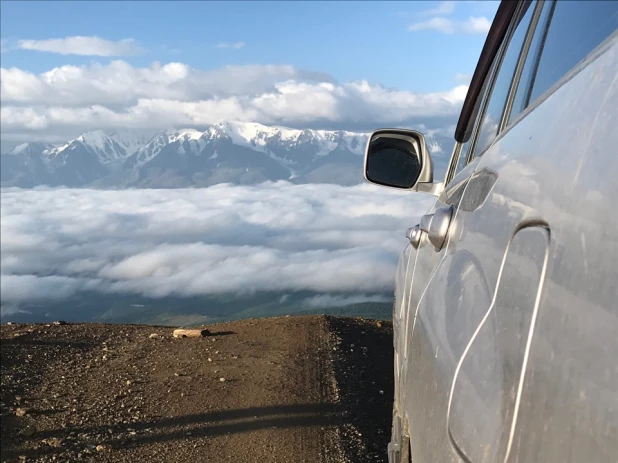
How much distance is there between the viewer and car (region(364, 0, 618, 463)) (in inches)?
31.9

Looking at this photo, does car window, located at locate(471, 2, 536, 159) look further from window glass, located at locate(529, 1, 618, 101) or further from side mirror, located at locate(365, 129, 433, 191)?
side mirror, located at locate(365, 129, 433, 191)

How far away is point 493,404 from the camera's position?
1061 mm

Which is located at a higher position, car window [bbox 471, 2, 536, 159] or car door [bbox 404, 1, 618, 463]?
car window [bbox 471, 2, 536, 159]

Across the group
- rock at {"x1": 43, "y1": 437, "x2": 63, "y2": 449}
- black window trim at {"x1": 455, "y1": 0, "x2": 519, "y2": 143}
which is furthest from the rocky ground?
black window trim at {"x1": 455, "y1": 0, "x2": 519, "y2": 143}

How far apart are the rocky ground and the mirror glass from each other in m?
2.60

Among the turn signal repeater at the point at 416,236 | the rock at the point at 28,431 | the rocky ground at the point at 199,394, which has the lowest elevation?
the rocky ground at the point at 199,394

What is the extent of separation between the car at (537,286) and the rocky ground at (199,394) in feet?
12.4

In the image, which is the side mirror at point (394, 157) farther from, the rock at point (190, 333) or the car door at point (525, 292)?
the rock at point (190, 333)

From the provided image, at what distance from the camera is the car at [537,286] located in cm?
81

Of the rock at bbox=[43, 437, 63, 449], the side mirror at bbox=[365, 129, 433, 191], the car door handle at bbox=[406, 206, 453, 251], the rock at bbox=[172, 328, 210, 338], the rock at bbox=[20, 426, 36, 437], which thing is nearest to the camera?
the car door handle at bbox=[406, 206, 453, 251]

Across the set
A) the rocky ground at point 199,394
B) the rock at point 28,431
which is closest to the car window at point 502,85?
the rocky ground at point 199,394

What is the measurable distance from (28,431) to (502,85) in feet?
16.3

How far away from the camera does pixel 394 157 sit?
358cm

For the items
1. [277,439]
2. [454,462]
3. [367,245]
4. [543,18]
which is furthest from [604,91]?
[367,245]
